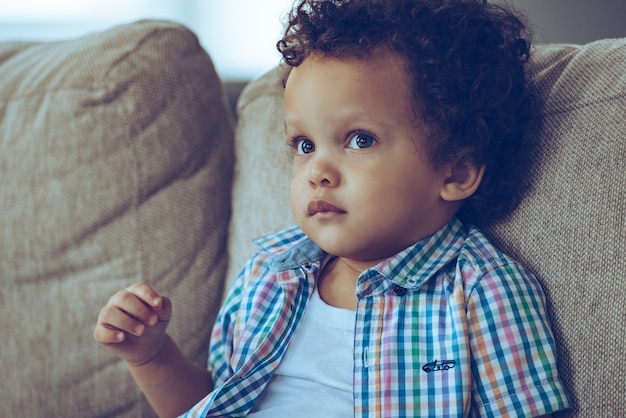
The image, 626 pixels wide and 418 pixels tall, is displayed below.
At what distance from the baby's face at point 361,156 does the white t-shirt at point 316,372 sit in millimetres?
115

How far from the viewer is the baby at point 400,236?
86 cm

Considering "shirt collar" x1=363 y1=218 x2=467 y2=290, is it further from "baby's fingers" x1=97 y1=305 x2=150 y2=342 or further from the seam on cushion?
"baby's fingers" x1=97 y1=305 x2=150 y2=342

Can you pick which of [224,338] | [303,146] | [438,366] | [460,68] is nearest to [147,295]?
[224,338]

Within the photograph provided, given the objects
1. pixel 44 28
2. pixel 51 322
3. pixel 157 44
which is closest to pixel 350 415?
pixel 51 322

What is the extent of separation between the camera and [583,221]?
0.87 meters

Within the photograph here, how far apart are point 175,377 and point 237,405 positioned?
0.14 metres

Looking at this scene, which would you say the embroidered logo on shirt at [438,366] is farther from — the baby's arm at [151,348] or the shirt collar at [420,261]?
the baby's arm at [151,348]

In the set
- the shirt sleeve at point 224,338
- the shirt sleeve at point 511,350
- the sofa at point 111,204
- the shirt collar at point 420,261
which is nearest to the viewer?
the shirt sleeve at point 511,350

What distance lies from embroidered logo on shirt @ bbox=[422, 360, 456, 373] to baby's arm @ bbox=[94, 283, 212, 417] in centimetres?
36

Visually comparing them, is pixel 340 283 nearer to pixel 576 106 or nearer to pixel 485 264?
pixel 485 264

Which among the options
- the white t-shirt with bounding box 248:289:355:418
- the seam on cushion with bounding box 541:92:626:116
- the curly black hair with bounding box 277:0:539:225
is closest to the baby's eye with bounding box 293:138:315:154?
the curly black hair with bounding box 277:0:539:225

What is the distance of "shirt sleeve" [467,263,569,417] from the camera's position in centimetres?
82

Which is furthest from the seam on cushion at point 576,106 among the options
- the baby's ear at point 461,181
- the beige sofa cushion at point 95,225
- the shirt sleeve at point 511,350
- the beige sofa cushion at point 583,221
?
the beige sofa cushion at point 95,225

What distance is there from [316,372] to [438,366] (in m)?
0.18
